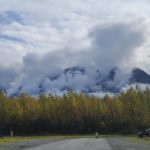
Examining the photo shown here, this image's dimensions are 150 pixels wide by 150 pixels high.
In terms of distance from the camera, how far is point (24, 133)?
156875 millimetres

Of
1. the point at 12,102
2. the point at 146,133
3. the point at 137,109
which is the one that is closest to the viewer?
the point at 146,133

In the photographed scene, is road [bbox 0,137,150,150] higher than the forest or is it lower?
lower

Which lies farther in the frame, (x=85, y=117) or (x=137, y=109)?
(x=85, y=117)

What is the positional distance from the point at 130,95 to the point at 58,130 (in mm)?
25529

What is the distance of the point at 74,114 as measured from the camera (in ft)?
555

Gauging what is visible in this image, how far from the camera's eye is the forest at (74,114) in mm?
156750

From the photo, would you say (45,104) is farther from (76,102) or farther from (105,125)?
(105,125)

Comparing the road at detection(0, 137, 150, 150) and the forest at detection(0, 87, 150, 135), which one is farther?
the forest at detection(0, 87, 150, 135)

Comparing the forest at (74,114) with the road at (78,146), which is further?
the forest at (74,114)

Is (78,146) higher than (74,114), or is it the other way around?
(74,114)

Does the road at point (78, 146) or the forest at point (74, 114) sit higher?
the forest at point (74, 114)

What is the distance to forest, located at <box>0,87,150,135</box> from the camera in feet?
514

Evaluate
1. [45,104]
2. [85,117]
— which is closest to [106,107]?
[85,117]

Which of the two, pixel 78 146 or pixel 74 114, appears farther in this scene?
pixel 74 114
